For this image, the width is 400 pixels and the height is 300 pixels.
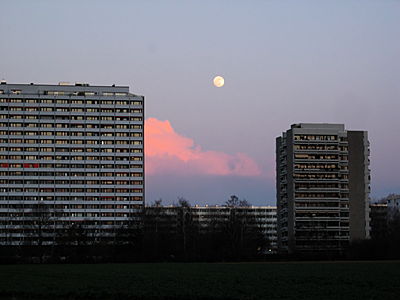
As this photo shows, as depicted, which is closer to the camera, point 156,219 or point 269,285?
point 269,285

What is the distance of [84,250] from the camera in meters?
173

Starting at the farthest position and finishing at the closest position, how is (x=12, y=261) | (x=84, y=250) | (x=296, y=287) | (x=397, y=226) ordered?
1. (x=397, y=226)
2. (x=84, y=250)
3. (x=12, y=261)
4. (x=296, y=287)

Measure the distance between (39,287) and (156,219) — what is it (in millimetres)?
Result: 137865

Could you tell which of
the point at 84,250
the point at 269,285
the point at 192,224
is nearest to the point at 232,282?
the point at 269,285

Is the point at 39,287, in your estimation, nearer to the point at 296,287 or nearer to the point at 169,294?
the point at 169,294

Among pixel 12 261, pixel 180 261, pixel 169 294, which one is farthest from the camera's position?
pixel 180 261

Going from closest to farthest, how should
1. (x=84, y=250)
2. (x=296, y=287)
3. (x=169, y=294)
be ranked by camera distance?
(x=169, y=294), (x=296, y=287), (x=84, y=250)

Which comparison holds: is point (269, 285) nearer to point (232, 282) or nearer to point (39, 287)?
point (232, 282)

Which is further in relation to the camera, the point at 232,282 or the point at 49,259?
the point at 49,259

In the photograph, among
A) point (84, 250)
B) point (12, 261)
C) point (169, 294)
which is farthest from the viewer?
point (84, 250)

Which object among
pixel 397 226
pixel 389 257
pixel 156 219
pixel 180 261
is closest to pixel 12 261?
pixel 180 261

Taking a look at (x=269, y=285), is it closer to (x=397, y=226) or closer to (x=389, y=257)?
(x=389, y=257)

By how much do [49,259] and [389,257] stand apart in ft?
247

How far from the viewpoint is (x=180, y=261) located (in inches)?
5940
